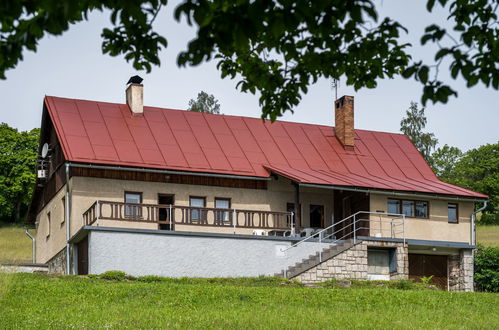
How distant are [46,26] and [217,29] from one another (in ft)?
4.56

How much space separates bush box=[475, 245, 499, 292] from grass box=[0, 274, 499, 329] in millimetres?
8718

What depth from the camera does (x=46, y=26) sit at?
6977 millimetres

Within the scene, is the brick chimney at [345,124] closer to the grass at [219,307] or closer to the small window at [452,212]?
the small window at [452,212]

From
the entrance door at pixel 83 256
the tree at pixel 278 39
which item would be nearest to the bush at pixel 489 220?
the entrance door at pixel 83 256

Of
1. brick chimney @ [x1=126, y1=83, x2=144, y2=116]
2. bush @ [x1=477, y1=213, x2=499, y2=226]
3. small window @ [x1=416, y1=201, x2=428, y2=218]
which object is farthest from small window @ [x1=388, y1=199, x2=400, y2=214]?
bush @ [x1=477, y1=213, x2=499, y2=226]

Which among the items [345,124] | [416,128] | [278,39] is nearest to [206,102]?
[416,128]

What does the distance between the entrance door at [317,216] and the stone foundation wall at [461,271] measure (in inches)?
194

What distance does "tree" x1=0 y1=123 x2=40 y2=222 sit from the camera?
6091cm

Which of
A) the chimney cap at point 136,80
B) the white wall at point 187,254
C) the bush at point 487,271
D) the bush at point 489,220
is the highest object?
the chimney cap at point 136,80

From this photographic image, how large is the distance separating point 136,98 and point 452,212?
12.7 meters

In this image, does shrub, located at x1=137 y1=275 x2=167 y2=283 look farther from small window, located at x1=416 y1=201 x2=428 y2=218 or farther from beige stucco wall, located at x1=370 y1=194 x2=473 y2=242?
small window, located at x1=416 y1=201 x2=428 y2=218

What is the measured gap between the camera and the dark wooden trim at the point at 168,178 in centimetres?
2892

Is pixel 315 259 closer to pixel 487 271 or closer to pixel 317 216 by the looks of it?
pixel 317 216

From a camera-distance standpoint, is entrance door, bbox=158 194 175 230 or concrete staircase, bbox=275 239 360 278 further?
entrance door, bbox=158 194 175 230
